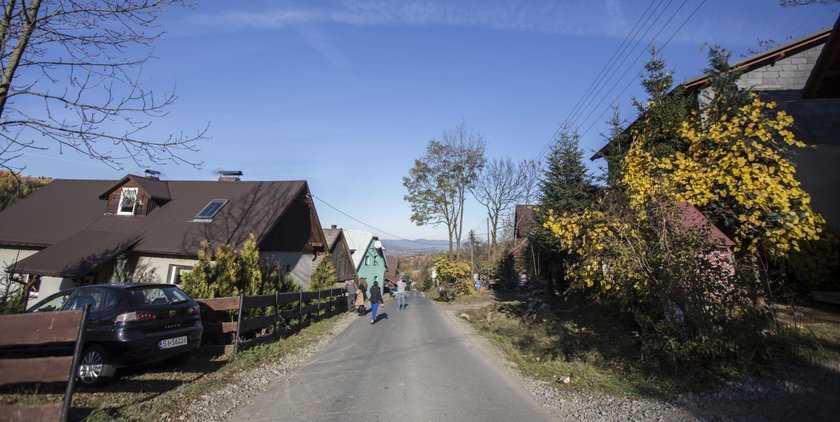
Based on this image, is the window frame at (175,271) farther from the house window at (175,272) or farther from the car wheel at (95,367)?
the car wheel at (95,367)

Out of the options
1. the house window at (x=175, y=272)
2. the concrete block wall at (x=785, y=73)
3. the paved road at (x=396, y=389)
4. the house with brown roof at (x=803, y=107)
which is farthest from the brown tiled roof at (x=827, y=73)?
the house window at (x=175, y=272)

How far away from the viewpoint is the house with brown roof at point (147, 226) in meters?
16.0

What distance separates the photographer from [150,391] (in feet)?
18.8

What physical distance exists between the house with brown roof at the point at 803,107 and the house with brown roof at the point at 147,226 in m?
14.8

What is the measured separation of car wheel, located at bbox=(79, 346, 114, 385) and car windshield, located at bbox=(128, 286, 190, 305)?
0.83 meters

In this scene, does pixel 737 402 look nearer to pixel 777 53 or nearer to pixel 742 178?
pixel 742 178

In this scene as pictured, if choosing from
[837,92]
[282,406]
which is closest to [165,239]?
[282,406]

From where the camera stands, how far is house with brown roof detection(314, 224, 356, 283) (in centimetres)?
3038

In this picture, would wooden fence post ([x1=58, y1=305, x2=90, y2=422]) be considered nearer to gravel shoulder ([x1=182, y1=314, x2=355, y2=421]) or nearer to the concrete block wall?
gravel shoulder ([x1=182, y1=314, x2=355, y2=421])

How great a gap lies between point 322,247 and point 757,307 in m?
21.0

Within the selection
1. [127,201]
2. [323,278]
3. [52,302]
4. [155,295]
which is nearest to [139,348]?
[155,295]

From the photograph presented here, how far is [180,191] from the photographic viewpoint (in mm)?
20891

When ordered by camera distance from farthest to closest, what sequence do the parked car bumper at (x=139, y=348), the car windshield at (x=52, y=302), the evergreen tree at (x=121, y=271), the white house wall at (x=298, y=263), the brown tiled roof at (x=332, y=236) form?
the brown tiled roof at (x=332, y=236), the white house wall at (x=298, y=263), the evergreen tree at (x=121, y=271), the car windshield at (x=52, y=302), the parked car bumper at (x=139, y=348)

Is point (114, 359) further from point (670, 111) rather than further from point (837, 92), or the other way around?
point (670, 111)
